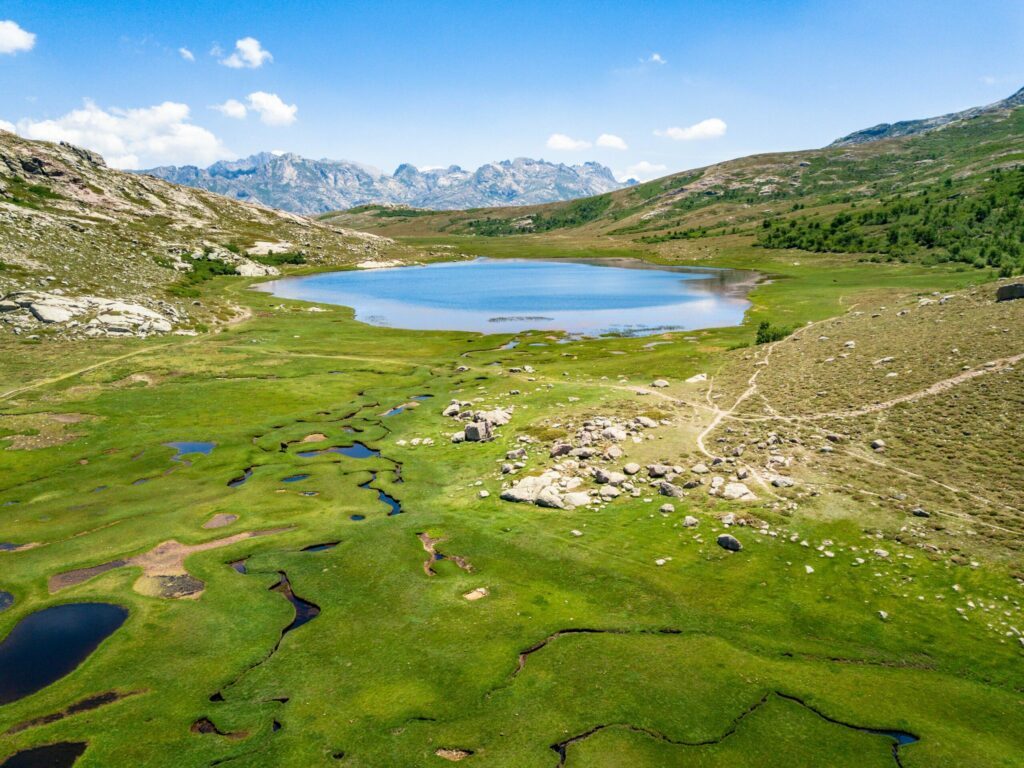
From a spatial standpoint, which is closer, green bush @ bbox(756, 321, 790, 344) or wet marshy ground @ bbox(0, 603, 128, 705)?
wet marshy ground @ bbox(0, 603, 128, 705)

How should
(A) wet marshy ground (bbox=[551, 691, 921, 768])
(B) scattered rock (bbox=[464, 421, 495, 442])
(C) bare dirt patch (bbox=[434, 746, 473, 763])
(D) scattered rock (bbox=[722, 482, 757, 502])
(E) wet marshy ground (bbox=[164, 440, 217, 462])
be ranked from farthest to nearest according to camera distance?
(B) scattered rock (bbox=[464, 421, 495, 442]), (E) wet marshy ground (bbox=[164, 440, 217, 462]), (D) scattered rock (bbox=[722, 482, 757, 502]), (A) wet marshy ground (bbox=[551, 691, 921, 768]), (C) bare dirt patch (bbox=[434, 746, 473, 763])

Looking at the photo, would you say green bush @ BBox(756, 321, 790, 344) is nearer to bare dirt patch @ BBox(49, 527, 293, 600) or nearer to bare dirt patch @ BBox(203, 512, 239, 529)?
bare dirt patch @ BBox(203, 512, 239, 529)

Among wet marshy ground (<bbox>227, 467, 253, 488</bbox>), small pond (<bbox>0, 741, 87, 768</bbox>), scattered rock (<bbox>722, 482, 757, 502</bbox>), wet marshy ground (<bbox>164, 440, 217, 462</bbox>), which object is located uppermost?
scattered rock (<bbox>722, 482, 757, 502</bbox>)

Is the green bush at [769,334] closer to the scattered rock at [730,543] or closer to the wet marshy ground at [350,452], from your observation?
the scattered rock at [730,543]

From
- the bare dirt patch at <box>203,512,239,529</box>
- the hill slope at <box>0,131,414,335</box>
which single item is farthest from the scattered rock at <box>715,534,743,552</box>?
the hill slope at <box>0,131,414,335</box>

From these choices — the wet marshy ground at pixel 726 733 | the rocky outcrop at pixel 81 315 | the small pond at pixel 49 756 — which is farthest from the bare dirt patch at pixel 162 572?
the rocky outcrop at pixel 81 315

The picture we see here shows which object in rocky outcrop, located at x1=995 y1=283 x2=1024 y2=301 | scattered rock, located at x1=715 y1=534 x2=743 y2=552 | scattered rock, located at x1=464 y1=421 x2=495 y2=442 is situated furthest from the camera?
rocky outcrop, located at x1=995 y1=283 x2=1024 y2=301

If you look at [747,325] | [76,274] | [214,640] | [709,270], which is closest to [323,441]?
[214,640]

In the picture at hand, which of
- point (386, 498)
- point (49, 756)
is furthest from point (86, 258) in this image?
point (49, 756)
